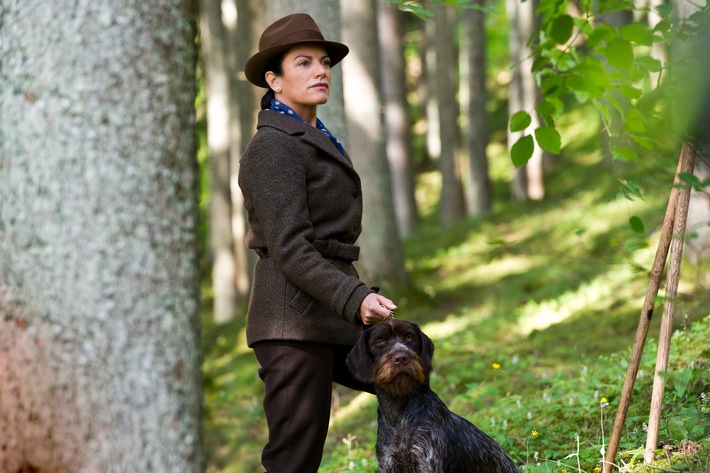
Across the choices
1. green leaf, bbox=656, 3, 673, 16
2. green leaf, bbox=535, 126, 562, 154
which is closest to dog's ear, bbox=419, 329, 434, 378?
green leaf, bbox=535, 126, 562, 154

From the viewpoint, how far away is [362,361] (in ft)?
13.5

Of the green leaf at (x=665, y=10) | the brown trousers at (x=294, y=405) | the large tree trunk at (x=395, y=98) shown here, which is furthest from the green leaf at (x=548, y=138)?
the large tree trunk at (x=395, y=98)

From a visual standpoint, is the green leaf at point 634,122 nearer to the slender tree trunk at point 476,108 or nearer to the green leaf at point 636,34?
the green leaf at point 636,34

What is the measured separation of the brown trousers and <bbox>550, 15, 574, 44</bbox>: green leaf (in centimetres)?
190

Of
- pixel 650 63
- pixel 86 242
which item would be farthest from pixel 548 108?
pixel 86 242

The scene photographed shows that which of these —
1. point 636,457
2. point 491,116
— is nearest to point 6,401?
point 636,457

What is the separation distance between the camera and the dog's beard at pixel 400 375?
4.01 m

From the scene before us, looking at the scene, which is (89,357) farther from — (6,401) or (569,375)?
(569,375)

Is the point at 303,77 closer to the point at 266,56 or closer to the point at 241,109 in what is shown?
the point at 266,56

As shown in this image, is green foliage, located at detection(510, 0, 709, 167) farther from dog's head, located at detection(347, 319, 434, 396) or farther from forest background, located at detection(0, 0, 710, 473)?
dog's head, located at detection(347, 319, 434, 396)

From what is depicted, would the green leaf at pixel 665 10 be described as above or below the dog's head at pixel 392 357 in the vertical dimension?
above

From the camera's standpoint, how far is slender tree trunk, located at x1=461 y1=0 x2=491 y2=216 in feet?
70.1

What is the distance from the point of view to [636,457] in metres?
4.66

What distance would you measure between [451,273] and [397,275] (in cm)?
392
